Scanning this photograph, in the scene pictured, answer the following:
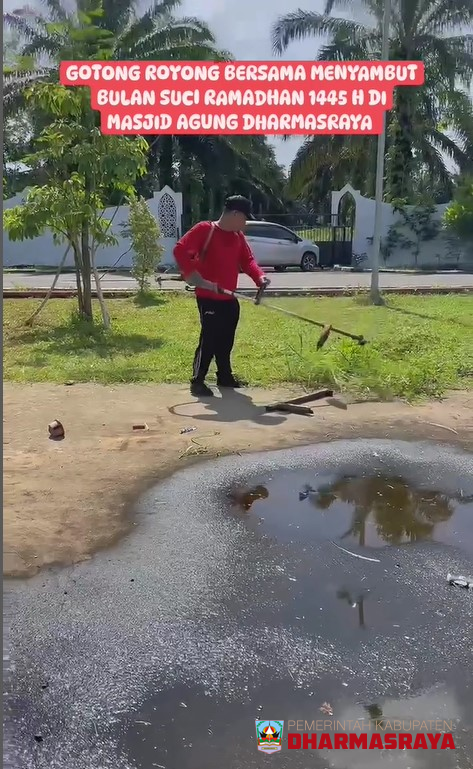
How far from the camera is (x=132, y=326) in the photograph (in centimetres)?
980

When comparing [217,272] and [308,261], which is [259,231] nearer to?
[308,261]

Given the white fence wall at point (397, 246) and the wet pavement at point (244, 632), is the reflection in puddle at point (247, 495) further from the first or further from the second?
the white fence wall at point (397, 246)

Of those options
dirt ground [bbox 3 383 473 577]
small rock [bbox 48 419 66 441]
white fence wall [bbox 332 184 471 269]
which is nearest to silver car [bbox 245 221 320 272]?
white fence wall [bbox 332 184 471 269]

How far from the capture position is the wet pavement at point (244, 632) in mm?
2221

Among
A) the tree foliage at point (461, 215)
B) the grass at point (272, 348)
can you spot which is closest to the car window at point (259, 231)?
the tree foliage at point (461, 215)

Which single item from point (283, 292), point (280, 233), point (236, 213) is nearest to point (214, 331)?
point (236, 213)

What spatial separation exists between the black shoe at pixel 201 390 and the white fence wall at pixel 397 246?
16.1 meters

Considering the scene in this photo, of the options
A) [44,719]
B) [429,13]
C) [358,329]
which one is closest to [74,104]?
[358,329]

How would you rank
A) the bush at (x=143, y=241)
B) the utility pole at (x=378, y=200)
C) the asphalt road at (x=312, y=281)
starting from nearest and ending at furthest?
the utility pole at (x=378, y=200)
the bush at (x=143, y=241)
the asphalt road at (x=312, y=281)

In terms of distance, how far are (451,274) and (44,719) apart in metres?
18.5

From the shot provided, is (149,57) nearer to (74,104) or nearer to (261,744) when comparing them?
(74,104)

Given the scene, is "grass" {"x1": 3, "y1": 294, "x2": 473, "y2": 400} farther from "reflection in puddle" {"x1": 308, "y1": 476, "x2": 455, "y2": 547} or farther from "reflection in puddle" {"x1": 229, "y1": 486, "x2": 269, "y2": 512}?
"reflection in puddle" {"x1": 229, "y1": 486, "x2": 269, "y2": 512}

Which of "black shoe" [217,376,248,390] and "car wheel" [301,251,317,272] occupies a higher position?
"car wheel" [301,251,317,272]

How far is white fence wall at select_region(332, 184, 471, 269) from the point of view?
21.6 m
